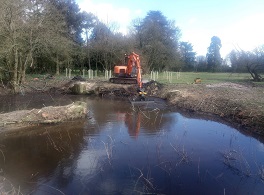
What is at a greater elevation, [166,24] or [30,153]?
[166,24]

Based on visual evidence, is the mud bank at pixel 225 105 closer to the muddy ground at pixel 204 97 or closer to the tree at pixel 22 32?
the muddy ground at pixel 204 97

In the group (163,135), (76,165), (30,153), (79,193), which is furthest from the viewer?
(163,135)

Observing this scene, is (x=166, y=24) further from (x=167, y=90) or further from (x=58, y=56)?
(x=167, y=90)

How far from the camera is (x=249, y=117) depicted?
11.3 meters

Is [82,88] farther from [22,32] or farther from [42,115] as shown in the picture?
[42,115]

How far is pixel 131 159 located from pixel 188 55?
2182 inches

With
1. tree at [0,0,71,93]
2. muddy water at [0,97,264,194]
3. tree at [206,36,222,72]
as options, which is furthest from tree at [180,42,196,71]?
muddy water at [0,97,264,194]

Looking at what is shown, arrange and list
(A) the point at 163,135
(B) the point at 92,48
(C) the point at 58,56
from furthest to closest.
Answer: (B) the point at 92,48, (C) the point at 58,56, (A) the point at 163,135

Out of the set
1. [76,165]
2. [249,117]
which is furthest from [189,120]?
[76,165]

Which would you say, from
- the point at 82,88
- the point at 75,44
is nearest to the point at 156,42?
the point at 75,44

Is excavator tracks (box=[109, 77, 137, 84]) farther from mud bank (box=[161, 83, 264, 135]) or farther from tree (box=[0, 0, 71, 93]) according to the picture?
tree (box=[0, 0, 71, 93])

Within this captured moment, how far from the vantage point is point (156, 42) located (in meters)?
37.1

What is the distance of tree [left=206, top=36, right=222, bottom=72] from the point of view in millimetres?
55287

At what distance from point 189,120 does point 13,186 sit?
28.8ft
